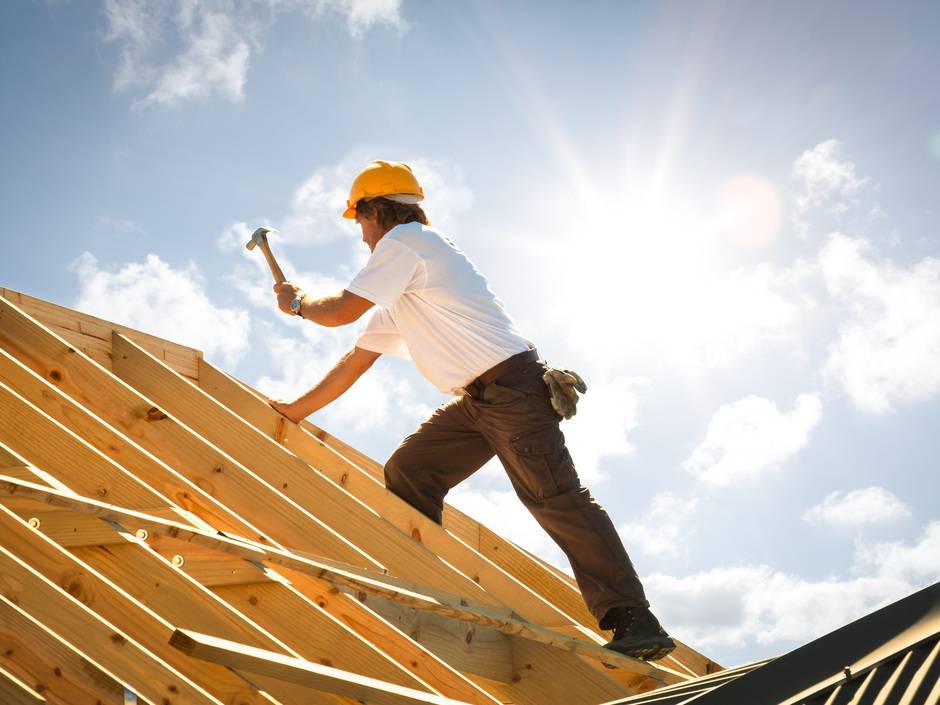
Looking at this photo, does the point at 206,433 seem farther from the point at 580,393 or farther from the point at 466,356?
the point at 580,393

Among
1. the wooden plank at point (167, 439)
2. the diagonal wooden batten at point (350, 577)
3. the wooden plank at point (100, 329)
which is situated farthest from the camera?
the wooden plank at point (100, 329)

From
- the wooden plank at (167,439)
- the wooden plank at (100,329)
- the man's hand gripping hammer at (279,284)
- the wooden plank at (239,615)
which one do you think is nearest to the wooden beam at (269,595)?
the wooden plank at (239,615)

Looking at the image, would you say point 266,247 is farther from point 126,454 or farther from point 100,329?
point 126,454

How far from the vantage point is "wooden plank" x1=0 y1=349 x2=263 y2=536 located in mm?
3113

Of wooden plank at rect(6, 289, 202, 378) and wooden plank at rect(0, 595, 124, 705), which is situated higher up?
wooden plank at rect(6, 289, 202, 378)

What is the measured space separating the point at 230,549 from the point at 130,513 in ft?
0.97

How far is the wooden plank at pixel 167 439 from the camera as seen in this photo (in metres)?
3.32

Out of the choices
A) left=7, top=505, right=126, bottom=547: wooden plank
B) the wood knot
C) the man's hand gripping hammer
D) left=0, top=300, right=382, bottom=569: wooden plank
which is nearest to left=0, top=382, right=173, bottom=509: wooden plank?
left=7, top=505, right=126, bottom=547: wooden plank

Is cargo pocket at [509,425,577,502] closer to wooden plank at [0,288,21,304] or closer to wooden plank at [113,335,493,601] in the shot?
wooden plank at [113,335,493,601]

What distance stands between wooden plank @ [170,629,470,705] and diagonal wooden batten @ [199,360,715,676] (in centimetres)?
152

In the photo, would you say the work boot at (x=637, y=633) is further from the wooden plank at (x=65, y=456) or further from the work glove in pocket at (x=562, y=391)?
the wooden plank at (x=65, y=456)

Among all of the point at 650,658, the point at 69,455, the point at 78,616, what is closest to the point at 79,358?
the point at 69,455

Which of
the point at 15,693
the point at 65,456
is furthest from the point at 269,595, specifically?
the point at 15,693

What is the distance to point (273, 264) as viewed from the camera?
433cm
